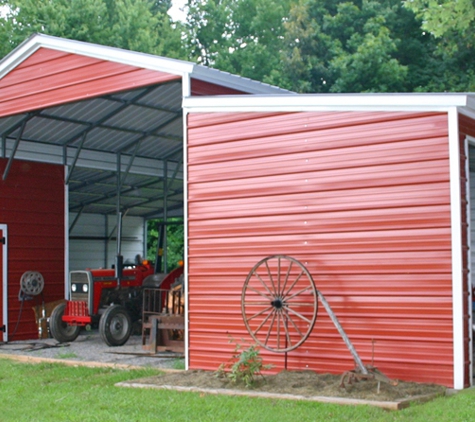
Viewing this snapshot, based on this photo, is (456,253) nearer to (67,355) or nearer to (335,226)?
(335,226)

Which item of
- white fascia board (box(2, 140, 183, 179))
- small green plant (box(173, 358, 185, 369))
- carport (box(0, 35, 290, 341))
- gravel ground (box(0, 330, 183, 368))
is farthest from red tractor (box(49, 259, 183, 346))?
small green plant (box(173, 358, 185, 369))

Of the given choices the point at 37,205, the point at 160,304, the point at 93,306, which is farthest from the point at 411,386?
the point at 37,205

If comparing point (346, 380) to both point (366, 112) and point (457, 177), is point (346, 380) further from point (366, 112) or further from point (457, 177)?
point (366, 112)

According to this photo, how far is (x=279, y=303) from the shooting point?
9211 millimetres

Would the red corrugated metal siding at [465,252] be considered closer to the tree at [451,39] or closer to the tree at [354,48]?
the tree at [451,39]

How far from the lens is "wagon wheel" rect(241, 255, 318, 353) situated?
917cm

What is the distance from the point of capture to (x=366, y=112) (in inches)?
354

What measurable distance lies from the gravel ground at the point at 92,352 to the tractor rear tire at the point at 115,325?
15 centimetres

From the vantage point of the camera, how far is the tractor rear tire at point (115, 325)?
13617 mm

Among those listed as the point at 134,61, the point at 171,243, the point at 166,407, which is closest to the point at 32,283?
the point at 134,61

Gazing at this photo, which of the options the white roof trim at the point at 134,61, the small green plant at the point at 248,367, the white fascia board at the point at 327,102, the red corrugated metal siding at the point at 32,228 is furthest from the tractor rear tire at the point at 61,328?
the small green plant at the point at 248,367

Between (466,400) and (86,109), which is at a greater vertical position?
(86,109)

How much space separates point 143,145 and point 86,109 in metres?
2.92

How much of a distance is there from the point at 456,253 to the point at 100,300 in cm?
837
